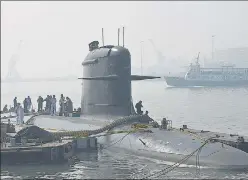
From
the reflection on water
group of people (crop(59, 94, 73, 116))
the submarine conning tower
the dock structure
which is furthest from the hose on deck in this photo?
group of people (crop(59, 94, 73, 116))

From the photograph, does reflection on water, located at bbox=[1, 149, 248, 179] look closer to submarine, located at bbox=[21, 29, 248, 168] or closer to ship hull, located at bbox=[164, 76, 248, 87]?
submarine, located at bbox=[21, 29, 248, 168]

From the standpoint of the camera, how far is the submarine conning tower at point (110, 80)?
21.2 metres

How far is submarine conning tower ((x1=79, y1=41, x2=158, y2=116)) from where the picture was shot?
69.5ft

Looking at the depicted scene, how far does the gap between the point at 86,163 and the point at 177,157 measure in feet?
11.9

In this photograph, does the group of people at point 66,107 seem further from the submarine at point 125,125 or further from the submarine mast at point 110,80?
the submarine mast at point 110,80

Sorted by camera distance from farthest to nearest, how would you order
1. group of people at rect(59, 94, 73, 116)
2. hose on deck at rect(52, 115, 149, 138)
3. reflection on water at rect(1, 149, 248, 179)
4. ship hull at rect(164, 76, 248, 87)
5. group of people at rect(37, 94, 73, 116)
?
ship hull at rect(164, 76, 248, 87)
group of people at rect(37, 94, 73, 116)
group of people at rect(59, 94, 73, 116)
hose on deck at rect(52, 115, 149, 138)
reflection on water at rect(1, 149, 248, 179)

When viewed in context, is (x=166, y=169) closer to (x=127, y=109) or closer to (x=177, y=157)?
(x=177, y=157)

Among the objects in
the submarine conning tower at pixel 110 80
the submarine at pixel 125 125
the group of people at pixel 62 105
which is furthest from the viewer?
the group of people at pixel 62 105

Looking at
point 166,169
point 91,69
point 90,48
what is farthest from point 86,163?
point 90,48

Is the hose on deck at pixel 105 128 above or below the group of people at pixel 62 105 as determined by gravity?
below

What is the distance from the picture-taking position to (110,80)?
21391 mm

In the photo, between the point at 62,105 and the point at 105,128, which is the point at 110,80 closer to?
the point at 105,128

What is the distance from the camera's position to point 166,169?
15.6 metres

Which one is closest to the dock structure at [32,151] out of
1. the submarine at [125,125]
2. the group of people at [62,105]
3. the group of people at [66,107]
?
the submarine at [125,125]
